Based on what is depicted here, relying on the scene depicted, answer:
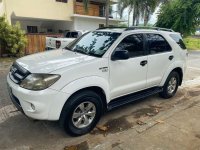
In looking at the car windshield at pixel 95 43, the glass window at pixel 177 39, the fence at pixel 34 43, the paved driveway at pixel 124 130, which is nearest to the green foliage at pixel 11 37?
the fence at pixel 34 43

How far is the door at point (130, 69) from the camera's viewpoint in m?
4.07

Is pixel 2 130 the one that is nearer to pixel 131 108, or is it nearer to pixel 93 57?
pixel 93 57

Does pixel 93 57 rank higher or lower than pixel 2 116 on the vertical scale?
higher

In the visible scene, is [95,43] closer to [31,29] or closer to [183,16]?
[183,16]

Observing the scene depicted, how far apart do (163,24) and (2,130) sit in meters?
20.7

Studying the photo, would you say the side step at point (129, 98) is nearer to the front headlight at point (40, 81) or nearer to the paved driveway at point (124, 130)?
the paved driveway at point (124, 130)

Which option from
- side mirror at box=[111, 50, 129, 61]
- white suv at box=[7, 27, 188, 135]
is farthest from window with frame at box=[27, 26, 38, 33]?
side mirror at box=[111, 50, 129, 61]

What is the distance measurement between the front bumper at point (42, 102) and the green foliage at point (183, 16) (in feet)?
61.8

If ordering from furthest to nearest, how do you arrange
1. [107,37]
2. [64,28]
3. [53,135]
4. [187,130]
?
[64,28] < [107,37] < [187,130] < [53,135]

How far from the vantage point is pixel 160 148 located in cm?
345

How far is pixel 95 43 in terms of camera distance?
441cm

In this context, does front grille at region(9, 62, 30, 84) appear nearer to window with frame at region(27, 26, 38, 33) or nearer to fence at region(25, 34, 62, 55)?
fence at region(25, 34, 62, 55)

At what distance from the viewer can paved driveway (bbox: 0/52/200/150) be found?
11.5 ft

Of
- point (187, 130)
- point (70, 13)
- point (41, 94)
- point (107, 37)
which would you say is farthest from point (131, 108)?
point (70, 13)
